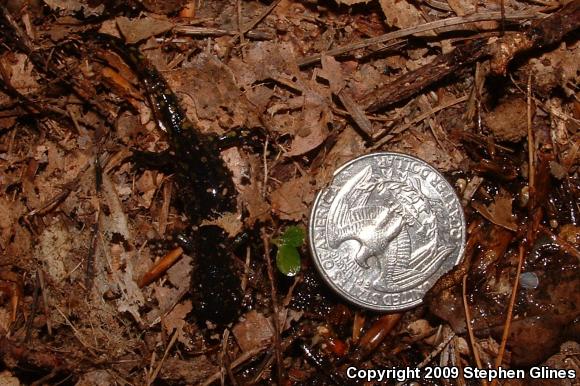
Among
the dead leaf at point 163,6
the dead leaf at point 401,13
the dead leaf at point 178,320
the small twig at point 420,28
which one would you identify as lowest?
the dead leaf at point 178,320

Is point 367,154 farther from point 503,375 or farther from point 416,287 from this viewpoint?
point 503,375

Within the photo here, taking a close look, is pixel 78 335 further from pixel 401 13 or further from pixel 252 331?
pixel 401 13

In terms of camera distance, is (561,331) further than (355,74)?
No

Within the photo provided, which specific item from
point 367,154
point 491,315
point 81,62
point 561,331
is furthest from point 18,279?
point 561,331

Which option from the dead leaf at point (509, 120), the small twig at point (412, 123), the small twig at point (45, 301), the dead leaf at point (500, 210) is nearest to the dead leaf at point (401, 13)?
the small twig at point (412, 123)

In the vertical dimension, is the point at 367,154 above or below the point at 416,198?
above

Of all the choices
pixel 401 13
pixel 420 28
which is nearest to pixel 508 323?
pixel 420 28

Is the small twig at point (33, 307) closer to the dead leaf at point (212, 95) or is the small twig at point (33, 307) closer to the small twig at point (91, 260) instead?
the small twig at point (91, 260)
